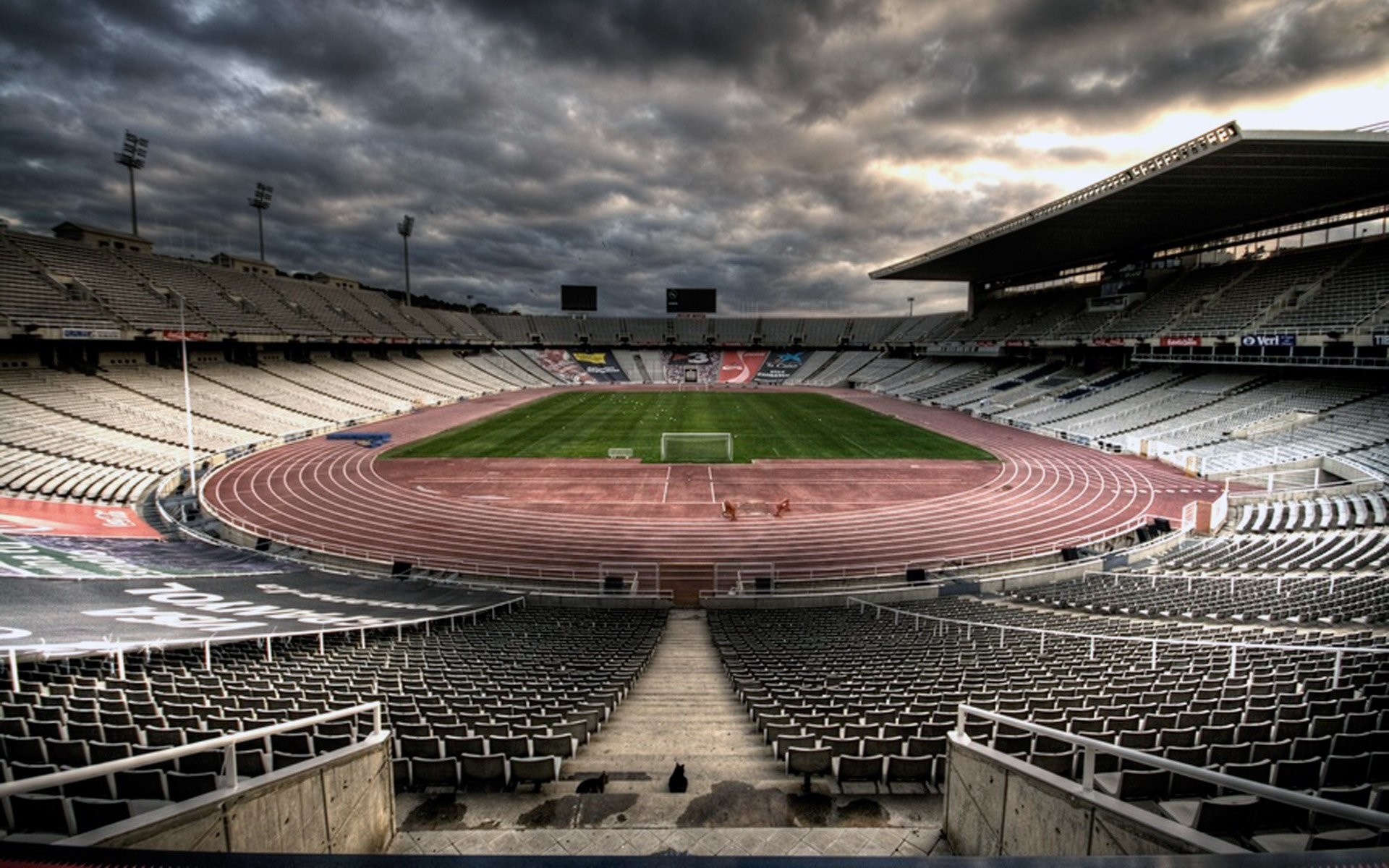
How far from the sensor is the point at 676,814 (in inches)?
225

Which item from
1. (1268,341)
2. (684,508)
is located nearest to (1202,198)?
(1268,341)

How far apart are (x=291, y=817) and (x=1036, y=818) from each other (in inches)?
200

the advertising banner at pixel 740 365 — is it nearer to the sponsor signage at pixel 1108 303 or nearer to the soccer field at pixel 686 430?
the soccer field at pixel 686 430

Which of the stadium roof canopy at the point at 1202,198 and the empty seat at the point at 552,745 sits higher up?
the stadium roof canopy at the point at 1202,198

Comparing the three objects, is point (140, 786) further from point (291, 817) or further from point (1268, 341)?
point (1268, 341)

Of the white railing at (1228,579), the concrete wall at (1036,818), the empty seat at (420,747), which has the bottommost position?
the white railing at (1228,579)

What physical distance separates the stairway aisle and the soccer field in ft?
93.4

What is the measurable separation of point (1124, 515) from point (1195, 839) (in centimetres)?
2937

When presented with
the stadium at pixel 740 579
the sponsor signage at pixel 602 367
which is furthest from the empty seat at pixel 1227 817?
the sponsor signage at pixel 602 367

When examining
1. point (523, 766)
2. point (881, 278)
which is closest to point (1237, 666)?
point (523, 766)

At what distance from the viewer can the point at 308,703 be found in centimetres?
671

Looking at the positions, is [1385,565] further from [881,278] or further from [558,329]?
[558,329]

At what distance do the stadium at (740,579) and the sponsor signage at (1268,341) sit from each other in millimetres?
164

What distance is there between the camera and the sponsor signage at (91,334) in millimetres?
38750
